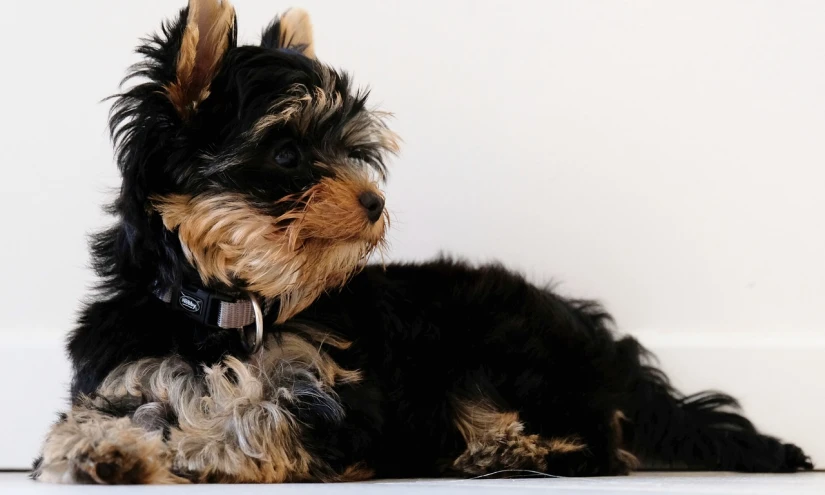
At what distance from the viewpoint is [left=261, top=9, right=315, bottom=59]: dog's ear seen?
2.46 metres

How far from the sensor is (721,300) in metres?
3.23

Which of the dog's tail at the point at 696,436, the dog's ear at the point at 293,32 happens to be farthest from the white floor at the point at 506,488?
the dog's ear at the point at 293,32

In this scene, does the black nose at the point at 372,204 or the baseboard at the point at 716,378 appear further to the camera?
the baseboard at the point at 716,378

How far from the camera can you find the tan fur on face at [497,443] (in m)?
2.36

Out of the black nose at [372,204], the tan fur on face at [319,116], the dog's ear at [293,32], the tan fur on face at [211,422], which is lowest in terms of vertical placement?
the tan fur on face at [211,422]

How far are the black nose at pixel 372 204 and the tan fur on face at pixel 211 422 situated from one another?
1.43ft

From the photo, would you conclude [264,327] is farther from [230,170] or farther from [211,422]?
[230,170]

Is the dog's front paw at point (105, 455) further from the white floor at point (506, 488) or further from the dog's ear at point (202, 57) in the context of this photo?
the dog's ear at point (202, 57)

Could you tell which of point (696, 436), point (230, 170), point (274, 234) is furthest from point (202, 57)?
point (696, 436)

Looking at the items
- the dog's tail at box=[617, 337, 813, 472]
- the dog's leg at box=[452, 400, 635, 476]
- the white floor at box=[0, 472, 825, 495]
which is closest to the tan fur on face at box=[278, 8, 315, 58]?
the dog's leg at box=[452, 400, 635, 476]

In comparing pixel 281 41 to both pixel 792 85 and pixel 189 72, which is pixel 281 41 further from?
pixel 792 85

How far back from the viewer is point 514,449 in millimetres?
2359

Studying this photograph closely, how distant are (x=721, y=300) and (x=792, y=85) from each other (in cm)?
94

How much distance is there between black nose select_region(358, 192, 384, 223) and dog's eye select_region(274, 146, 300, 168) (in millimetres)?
214
